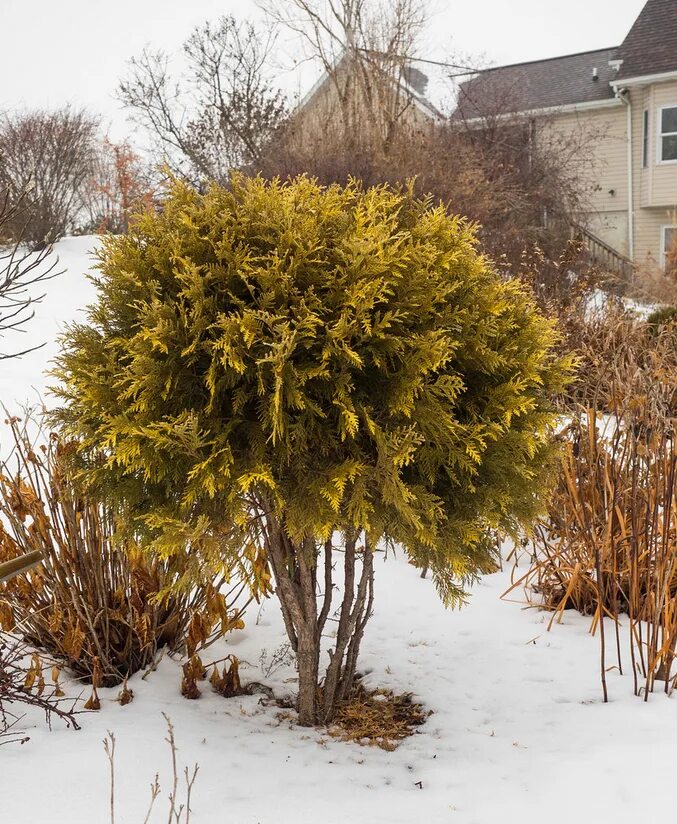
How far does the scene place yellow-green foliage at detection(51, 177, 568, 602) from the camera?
2.20 meters

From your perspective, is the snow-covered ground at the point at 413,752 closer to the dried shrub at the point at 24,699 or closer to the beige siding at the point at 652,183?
the dried shrub at the point at 24,699

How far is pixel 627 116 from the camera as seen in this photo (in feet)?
62.2

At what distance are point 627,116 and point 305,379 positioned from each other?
19874mm

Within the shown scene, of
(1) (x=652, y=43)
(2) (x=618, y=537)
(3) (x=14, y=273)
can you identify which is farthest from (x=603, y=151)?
(3) (x=14, y=273)

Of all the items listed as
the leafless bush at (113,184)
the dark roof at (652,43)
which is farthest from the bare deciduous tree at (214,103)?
the dark roof at (652,43)

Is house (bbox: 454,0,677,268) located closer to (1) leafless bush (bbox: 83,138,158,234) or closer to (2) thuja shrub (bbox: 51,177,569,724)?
(1) leafless bush (bbox: 83,138,158,234)

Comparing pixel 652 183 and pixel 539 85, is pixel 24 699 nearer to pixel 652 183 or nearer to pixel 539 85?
pixel 652 183

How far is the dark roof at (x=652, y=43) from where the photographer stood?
17.7 metres

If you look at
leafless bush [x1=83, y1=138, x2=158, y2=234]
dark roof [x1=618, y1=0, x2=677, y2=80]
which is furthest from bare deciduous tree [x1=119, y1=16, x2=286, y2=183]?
dark roof [x1=618, y1=0, x2=677, y2=80]

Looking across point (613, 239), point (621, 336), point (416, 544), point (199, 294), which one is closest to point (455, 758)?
point (416, 544)

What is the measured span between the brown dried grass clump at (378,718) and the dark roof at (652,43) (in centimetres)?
1857

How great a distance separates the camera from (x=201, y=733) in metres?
2.65

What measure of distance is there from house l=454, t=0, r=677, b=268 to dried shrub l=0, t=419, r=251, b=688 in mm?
16714

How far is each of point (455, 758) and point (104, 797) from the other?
3.87 ft
